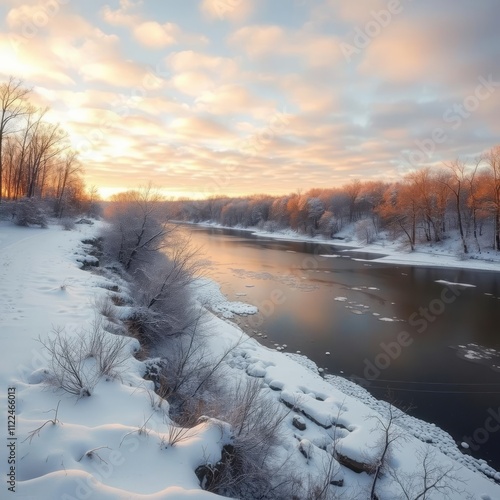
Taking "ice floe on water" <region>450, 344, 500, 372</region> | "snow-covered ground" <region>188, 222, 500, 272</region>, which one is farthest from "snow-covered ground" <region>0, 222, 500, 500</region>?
"snow-covered ground" <region>188, 222, 500, 272</region>

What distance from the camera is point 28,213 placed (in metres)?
23.1

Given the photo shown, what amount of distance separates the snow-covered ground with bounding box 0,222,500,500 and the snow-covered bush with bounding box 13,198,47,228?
1434 centimetres

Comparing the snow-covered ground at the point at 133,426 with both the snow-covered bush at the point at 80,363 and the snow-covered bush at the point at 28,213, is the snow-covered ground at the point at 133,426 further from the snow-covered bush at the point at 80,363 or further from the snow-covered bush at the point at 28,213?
the snow-covered bush at the point at 28,213

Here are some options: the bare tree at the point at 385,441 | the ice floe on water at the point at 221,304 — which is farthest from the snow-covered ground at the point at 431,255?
the bare tree at the point at 385,441

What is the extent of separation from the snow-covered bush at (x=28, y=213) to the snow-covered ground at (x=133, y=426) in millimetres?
14341

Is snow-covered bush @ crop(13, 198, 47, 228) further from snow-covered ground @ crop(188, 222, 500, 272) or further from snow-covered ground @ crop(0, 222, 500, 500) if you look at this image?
snow-covered ground @ crop(188, 222, 500, 272)

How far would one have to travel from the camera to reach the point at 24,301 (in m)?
7.98

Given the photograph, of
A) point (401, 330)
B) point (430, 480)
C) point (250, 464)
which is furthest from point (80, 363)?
point (401, 330)

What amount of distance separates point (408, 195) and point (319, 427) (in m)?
35.9

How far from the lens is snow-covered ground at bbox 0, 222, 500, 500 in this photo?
3.34 metres

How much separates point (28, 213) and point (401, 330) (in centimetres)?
2619

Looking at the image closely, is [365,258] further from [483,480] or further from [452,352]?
[483,480]

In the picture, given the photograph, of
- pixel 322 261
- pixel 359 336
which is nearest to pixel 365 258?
pixel 322 261

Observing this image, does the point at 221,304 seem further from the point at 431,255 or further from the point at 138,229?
the point at 431,255
